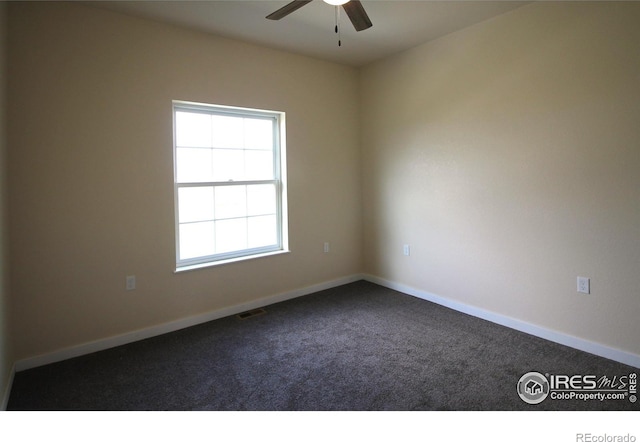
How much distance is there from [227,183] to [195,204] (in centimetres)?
37

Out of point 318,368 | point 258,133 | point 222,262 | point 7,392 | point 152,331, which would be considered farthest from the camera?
point 258,133

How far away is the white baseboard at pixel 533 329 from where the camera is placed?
8.21 feet

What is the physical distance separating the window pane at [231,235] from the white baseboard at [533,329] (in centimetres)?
182

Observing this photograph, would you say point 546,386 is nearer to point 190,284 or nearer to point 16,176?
point 190,284

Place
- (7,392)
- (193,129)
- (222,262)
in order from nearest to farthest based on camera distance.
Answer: (7,392)
(193,129)
(222,262)

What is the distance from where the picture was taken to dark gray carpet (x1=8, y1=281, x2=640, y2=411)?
2109mm

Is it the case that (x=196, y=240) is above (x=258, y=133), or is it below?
below

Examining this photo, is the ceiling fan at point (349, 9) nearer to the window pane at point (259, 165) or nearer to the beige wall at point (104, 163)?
the beige wall at point (104, 163)

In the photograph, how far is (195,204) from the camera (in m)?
3.39

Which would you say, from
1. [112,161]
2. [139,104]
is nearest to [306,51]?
[139,104]

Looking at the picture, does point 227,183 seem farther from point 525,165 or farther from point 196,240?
point 525,165

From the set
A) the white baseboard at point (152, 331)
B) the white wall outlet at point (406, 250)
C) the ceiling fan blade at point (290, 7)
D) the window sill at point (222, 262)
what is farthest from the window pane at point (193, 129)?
the white wall outlet at point (406, 250)

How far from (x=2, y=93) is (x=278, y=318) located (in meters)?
2.62

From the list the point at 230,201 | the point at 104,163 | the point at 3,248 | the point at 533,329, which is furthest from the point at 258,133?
the point at 533,329
